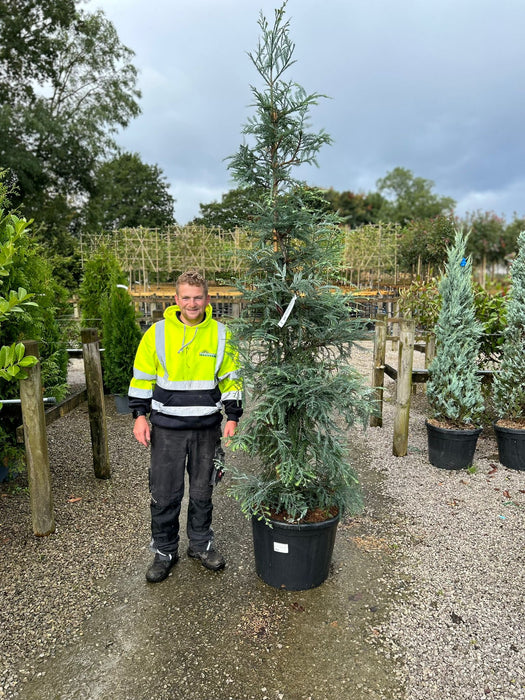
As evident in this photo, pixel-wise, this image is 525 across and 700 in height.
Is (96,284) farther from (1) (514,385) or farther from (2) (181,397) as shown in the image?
(1) (514,385)

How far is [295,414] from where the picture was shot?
321cm

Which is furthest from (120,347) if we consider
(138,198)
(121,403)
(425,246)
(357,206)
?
(357,206)

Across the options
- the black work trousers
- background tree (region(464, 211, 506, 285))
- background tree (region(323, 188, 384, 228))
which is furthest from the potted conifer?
background tree (region(323, 188, 384, 228))

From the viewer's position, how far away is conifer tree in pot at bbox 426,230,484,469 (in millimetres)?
5270

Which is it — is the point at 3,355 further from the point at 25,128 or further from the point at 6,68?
the point at 6,68

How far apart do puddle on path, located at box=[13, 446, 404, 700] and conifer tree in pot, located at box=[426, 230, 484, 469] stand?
2098mm

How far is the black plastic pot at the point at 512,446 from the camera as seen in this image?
5324 millimetres

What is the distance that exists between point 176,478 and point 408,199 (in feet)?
182

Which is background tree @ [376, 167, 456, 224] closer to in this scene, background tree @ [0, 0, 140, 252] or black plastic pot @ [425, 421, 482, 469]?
background tree @ [0, 0, 140, 252]

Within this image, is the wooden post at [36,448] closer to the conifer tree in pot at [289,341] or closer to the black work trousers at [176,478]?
the black work trousers at [176,478]

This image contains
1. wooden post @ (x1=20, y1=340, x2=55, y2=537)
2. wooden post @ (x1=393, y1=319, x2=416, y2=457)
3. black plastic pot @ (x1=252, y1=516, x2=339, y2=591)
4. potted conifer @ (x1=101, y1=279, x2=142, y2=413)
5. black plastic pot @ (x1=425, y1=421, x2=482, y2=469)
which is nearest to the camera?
black plastic pot @ (x1=252, y1=516, x2=339, y2=591)

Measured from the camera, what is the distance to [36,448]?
3797 millimetres

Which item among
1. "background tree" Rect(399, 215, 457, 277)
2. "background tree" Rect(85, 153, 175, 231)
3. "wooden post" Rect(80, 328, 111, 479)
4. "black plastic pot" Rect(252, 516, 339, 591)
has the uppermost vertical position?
"background tree" Rect(85, 153, 175, 231)

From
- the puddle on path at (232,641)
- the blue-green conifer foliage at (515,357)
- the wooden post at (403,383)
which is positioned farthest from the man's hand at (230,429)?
the blue-green conifer foliage at (515,357)
